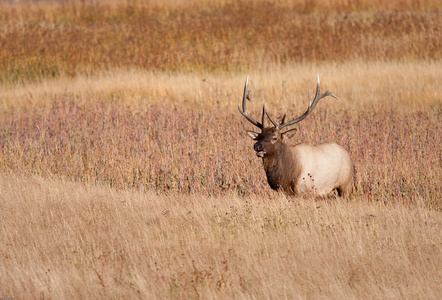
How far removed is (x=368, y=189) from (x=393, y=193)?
267 mm

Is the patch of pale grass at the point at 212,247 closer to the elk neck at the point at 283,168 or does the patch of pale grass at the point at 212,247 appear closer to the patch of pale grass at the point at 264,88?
the elk neck at the point at 283,168

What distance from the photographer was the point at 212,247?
5113 millimetres

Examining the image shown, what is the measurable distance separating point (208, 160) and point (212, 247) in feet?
9.42

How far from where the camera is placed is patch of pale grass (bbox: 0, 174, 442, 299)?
436 cm

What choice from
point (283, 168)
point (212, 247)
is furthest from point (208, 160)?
point (212, 247)

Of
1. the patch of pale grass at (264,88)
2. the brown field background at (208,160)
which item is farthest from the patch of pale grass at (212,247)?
the patch of pale grass at (264,88)

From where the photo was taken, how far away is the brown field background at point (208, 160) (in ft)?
15.1

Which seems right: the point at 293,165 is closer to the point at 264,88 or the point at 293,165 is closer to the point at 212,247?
the point at 212,247

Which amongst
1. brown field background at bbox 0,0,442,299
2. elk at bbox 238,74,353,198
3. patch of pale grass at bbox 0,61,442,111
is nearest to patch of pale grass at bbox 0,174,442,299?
brown field background at bbox 0,0,442,299

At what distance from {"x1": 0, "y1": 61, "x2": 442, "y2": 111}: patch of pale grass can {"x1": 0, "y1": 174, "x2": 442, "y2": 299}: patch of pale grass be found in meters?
5.08

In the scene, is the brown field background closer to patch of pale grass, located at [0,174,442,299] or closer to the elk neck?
patch of pale grass, located at [0,174,442,299]

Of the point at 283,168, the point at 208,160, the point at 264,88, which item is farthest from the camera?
the point at 264,88

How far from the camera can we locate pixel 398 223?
5594 millimetres

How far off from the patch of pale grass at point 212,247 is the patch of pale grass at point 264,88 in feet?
16.7
